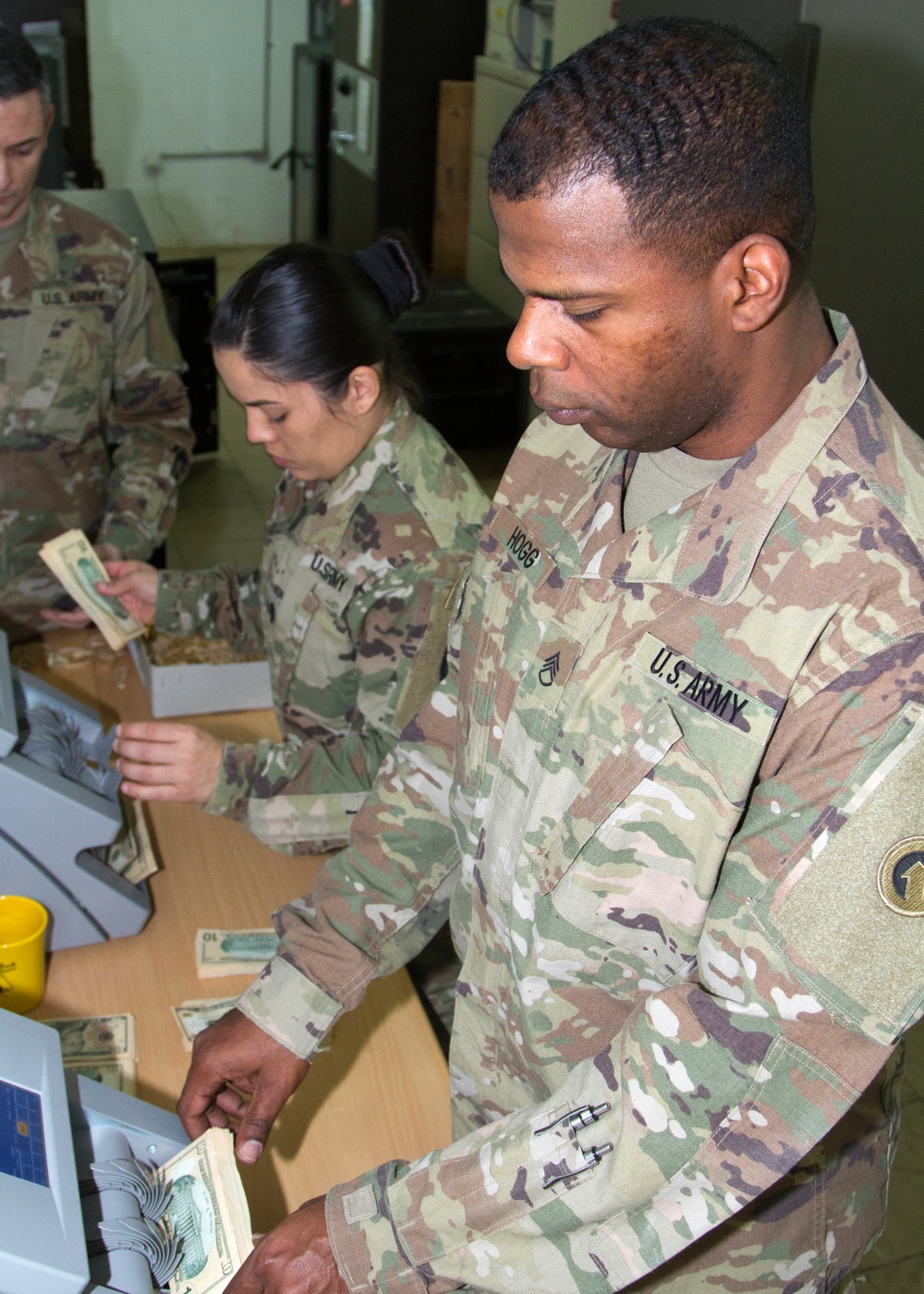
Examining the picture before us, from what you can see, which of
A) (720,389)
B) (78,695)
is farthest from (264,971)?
(78,695)

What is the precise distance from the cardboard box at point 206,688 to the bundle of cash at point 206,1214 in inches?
39.0

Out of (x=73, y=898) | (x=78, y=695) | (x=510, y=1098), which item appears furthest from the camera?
(x=78, y=695)

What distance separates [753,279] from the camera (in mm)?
827

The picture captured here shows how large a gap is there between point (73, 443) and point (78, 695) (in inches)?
24.8

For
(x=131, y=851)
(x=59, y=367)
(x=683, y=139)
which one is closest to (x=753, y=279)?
(x=683, y=139)

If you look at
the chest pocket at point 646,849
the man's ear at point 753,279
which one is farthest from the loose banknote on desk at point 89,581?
the man's ear at point 753,279

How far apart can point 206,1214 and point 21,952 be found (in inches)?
17.2

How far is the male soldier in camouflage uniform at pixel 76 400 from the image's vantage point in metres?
2.34

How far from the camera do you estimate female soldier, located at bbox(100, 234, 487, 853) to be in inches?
65.2

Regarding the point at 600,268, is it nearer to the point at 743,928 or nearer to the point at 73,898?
the point at 743,928

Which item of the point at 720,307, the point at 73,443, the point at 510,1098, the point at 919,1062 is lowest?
the point at 919,1062

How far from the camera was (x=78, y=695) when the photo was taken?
6.91 ft

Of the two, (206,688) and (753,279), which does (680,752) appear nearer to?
(753,279)

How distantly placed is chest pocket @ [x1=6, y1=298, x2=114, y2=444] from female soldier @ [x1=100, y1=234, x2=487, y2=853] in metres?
0.79
